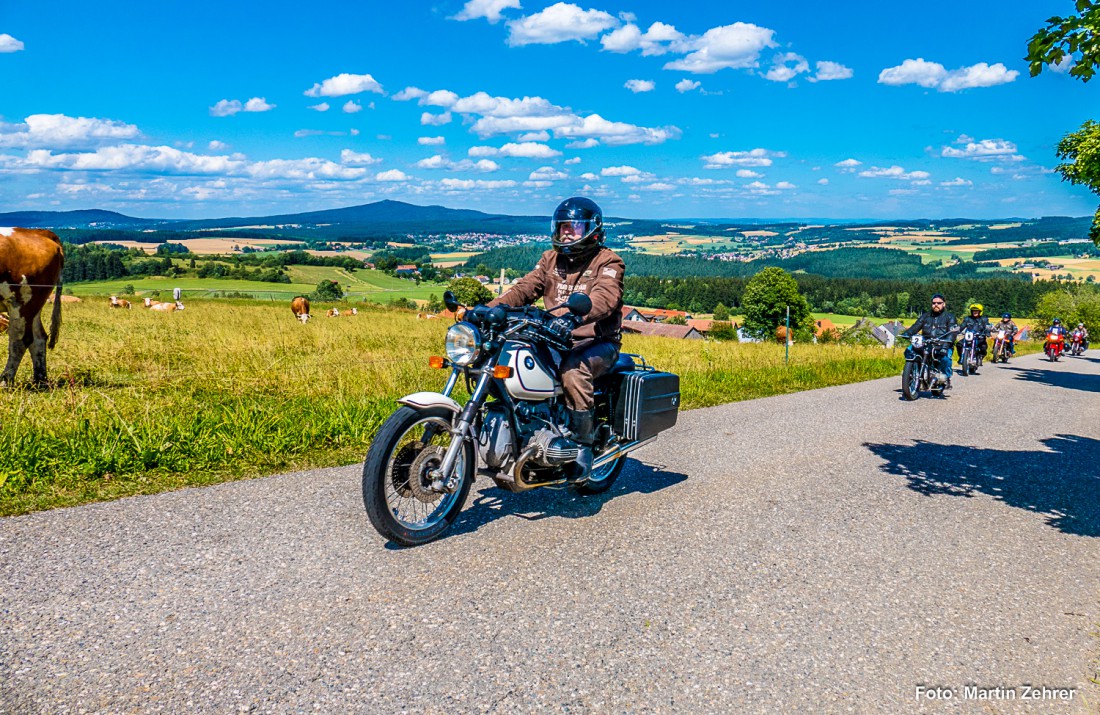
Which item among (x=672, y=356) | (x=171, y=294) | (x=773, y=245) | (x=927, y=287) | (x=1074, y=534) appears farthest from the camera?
(x=773, y=245)

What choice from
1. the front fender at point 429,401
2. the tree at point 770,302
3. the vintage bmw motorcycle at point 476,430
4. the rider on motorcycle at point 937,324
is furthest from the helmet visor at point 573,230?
the tree at point 770,302

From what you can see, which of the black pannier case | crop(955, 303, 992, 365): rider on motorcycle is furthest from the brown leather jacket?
crop(955, 303, 992, 365): rider on motorcycle

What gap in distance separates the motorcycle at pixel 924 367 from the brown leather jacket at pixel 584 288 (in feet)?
28.6

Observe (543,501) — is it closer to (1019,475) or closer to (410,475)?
(410,475)

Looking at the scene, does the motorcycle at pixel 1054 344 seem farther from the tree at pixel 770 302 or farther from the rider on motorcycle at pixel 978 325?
the tree at pixel 770 302

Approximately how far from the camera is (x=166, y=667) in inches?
112

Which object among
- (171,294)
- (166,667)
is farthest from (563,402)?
(171,294)

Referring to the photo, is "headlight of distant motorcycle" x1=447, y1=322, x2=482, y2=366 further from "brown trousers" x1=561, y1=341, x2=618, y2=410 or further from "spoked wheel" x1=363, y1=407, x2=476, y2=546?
"brown trousers" x1=561, y1=341, x2=618, y2=410

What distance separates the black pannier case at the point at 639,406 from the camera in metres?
5.27

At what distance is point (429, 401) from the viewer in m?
4.12

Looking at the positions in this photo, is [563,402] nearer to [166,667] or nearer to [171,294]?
[166,667]

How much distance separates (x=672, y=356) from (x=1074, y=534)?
10.8m

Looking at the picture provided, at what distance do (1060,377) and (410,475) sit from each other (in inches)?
767

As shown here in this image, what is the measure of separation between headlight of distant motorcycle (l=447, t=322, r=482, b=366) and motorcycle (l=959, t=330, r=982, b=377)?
16598 mm
